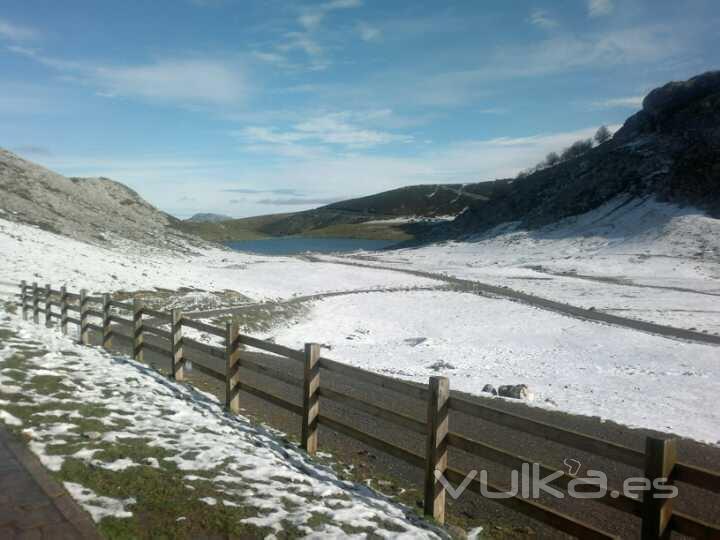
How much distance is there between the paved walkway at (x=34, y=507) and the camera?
4.89m

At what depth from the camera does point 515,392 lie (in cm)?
1353

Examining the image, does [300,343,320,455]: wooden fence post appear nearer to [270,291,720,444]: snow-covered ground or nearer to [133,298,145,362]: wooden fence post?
[133,298,145,362]: wooden fence post

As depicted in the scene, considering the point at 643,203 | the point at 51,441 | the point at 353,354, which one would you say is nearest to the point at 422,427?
the point at 51,441

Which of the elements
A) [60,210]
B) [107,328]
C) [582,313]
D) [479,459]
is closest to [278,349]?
[479,459]

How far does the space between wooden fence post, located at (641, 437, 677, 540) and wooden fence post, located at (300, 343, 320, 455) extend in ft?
15.4

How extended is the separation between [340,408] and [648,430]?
6185mm

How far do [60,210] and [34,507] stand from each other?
65.8 m

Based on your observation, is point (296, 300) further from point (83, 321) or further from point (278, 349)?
point (278, 349)

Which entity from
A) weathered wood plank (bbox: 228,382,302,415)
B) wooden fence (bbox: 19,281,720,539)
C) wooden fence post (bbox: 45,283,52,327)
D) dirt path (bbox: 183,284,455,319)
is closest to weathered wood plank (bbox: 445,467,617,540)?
wooden fence (bbox: 19,281,720,539)

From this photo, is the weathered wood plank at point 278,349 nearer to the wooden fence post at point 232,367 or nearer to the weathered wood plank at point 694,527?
the wooden fence post at point 232,367

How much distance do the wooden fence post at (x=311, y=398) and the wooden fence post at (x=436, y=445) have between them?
2.34m

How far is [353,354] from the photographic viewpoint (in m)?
19.8

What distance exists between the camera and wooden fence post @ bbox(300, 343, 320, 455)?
828 centimetres

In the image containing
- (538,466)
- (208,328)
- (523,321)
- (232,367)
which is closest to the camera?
(538,466)
